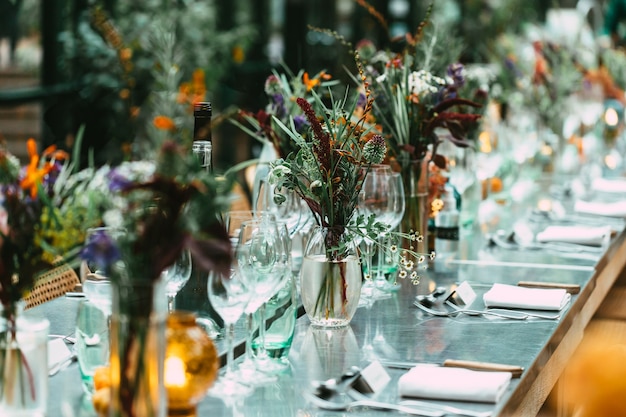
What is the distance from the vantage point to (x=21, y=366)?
56.1 inches

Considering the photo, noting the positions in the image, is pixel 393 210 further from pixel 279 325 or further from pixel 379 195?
pixel 279 325

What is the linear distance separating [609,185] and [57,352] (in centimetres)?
303

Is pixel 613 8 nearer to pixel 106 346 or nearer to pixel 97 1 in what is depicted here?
pixel 97 1

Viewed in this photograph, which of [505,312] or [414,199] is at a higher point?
[414,199]

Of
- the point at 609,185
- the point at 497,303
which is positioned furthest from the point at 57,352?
the point at 609,185

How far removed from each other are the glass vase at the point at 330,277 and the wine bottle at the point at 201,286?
7.9 inches

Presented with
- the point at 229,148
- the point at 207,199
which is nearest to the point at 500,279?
the point at 207,199

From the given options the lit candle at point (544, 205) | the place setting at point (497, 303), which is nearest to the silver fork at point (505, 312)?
the place setting at point (497, 303)

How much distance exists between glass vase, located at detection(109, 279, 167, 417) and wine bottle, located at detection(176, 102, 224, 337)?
644 millimetres

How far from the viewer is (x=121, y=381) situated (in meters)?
1.32

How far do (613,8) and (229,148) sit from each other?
313 cm

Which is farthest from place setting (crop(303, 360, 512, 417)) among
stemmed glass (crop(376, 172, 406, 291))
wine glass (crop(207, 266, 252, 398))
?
stemmed glass (crop(376, 172, 406, 291))

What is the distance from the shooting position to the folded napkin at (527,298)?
2.29 metres

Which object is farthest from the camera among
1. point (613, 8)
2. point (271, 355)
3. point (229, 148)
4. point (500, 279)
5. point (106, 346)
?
point (229, 148)
